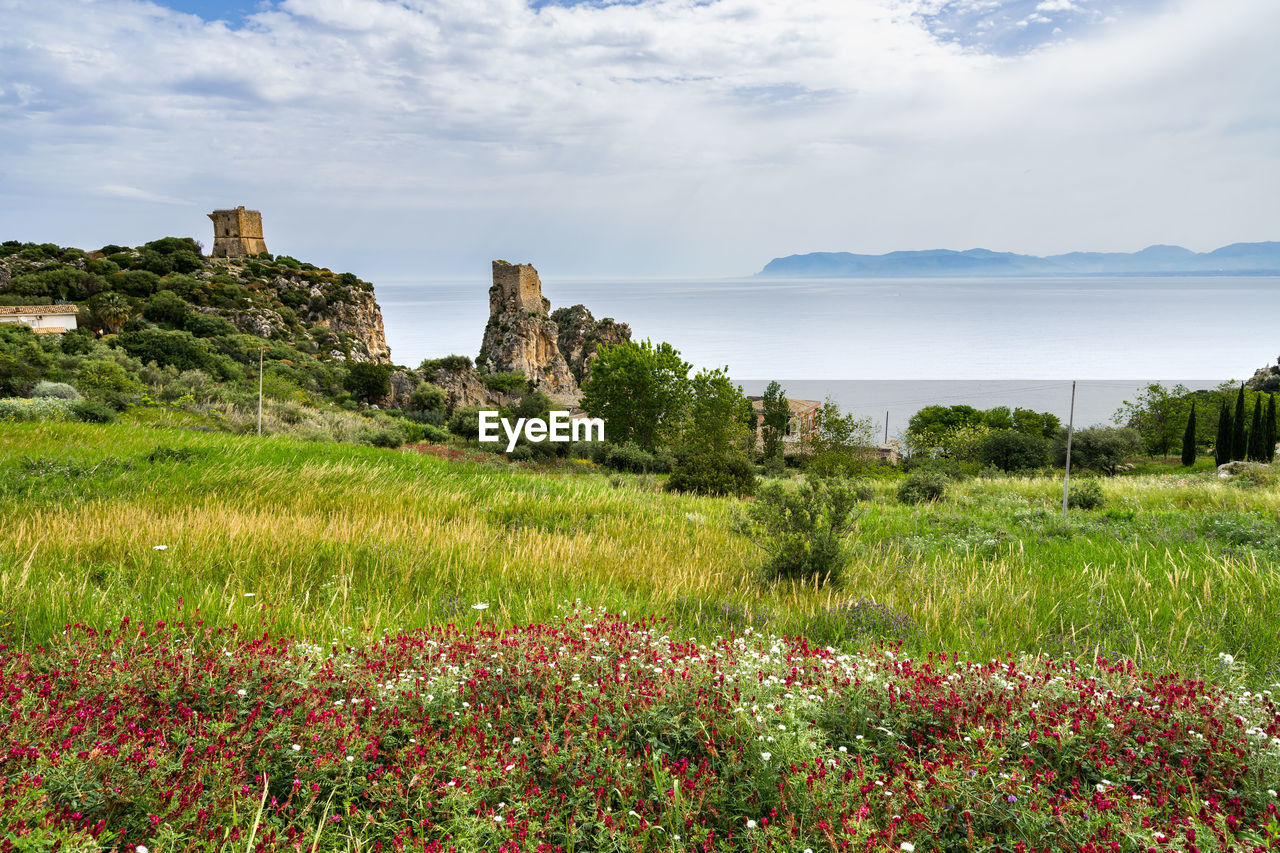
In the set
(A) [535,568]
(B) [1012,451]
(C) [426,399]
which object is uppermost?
(A) [535,568]

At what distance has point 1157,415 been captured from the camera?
70.6 m

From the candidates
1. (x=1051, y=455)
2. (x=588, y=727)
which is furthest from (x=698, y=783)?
(x=1051, y=455)

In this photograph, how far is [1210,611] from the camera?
480 cm

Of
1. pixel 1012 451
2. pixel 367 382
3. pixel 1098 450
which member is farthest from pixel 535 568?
pixel 1012 451

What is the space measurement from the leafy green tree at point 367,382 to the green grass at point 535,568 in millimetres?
47636

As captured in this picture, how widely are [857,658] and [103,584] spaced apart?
501cm

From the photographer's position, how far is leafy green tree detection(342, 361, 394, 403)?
183ft

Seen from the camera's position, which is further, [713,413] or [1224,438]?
[1224,438]

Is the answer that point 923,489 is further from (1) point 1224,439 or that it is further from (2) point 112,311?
(2) point 112,311

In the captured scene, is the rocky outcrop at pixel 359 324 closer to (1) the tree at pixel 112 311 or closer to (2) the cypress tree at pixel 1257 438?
(1) the tree at pixel 112 311

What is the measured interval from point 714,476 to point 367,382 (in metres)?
43.5

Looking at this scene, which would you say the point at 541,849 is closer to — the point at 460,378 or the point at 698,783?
the point at 698,783

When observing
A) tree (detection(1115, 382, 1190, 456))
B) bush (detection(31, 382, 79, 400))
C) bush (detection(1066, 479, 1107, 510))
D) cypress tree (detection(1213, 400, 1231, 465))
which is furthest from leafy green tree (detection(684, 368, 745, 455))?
tree (detection(1115, 382, 1190, 456))

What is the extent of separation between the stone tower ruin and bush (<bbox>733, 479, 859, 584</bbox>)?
343 ft
